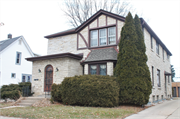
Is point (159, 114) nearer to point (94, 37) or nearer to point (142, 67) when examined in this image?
point (142, 67)

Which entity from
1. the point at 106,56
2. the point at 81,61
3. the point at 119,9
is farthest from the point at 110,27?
the point at 119,9

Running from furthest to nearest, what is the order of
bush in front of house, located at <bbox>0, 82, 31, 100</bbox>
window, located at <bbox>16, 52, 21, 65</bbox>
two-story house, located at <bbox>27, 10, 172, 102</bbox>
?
window, located at <bbox>16, 52, 21, 65</bbox>, two-story house, located at <bbox>27, 10, 172, 102</bbox>, bush in front of house, located at <bbox>0, 82, 31, 100</bbox>

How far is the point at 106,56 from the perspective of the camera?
14.1 meters

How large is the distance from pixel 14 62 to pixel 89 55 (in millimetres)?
12969

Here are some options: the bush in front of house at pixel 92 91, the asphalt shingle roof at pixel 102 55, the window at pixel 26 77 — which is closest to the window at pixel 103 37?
the asphalt shingle roof at pixel 102 55

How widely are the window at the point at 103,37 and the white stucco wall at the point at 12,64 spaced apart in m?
12.0

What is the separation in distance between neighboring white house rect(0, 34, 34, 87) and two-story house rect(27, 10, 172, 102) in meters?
8.13

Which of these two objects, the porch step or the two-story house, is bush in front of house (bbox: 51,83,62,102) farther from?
the two-story house

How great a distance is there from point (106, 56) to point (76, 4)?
17.6m

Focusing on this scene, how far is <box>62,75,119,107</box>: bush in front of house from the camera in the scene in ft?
36.0

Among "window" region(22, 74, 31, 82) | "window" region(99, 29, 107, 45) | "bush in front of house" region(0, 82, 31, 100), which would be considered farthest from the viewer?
"window" region(22, 74, 31, 82)

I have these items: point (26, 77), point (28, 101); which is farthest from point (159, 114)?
point (26, 77)

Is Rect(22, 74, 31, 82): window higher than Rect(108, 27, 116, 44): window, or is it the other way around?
Rect(108, 27, 116, 44): window

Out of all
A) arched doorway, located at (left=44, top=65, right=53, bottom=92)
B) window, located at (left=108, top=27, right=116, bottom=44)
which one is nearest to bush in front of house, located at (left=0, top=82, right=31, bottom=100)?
arched doorway, located at (left=44, top=65, right=53, bottom=92)
